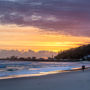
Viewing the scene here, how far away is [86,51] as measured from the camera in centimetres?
Result: 17600

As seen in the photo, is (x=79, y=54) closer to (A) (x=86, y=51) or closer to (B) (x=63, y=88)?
(A) (x=86, y=51)

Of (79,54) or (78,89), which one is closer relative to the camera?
(78,89)

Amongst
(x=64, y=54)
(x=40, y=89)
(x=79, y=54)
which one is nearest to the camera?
(x=40, y=89)

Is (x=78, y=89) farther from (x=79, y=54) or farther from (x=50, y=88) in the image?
(x=79, y=54)

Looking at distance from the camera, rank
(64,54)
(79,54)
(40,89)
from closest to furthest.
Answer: (40,89)
(79,54)
(64,54)

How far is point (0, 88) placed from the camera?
970cm

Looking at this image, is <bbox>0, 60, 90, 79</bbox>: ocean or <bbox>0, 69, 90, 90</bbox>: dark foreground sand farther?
<bbox>0, 60, 90, 79</bbox>: ocean

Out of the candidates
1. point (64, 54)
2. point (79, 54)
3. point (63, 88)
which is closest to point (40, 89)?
point (63, 88)

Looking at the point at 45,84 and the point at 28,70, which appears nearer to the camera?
the point at 45,84

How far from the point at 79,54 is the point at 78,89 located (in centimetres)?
16579

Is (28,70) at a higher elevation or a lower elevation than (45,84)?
lower

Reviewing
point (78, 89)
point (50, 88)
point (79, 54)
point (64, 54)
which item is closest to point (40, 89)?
point (50, 88)

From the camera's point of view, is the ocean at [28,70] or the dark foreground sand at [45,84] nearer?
the dark foreground sand at [45,84]

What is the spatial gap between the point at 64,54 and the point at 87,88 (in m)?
183
